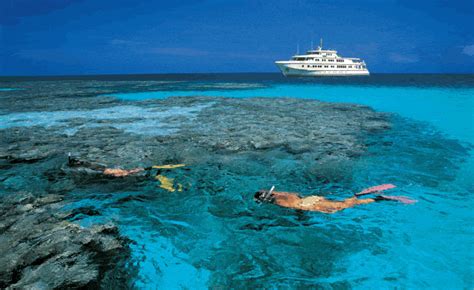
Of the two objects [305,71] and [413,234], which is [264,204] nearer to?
[413,234]

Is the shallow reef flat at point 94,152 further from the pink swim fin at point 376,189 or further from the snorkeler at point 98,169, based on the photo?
the pink swim fin at point 376,189

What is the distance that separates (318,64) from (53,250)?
75.8 metres

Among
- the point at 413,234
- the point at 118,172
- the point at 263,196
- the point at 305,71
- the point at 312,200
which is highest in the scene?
the point at 305,71

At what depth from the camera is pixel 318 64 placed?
7425 centimetres

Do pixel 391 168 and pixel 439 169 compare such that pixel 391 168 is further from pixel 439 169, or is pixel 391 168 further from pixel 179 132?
pixel 179 132

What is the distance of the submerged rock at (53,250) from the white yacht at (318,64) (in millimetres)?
71211

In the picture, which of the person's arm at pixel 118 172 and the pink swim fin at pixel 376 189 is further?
the person's arm at pixel 118 172

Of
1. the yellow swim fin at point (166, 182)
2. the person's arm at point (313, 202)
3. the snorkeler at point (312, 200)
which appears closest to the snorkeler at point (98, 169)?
the yellow swim fin at point (166, 182)

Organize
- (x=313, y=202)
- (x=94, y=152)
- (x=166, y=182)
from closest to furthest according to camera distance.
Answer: (x=313, y=202), (x=166, y=182), (x=94, y=152)

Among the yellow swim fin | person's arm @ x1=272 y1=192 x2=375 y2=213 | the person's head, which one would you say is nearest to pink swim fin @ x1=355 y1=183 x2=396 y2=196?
person's arm @ x1=272 y1=192 x2=375 y2=213

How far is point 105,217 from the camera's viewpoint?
6355 millimetres

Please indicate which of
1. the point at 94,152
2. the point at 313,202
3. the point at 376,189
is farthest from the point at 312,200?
the point at 94,152

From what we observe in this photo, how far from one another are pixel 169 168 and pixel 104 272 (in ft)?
16.0

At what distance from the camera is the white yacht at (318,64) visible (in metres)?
72.9
